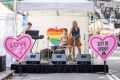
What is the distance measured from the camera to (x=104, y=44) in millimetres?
19891

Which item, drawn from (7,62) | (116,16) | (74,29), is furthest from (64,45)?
(116,16)

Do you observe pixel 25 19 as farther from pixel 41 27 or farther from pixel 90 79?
pixel 90 79

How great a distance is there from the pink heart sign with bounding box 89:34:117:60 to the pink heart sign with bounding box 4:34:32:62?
2620mm

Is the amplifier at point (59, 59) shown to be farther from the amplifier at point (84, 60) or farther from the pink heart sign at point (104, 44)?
the pink heart sign at point (104, 44)

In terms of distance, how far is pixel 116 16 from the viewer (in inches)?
3413

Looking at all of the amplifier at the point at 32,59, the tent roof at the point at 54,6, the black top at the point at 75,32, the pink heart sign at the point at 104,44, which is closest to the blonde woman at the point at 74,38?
the black top at the point at 75,32

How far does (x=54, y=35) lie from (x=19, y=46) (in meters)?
6.58

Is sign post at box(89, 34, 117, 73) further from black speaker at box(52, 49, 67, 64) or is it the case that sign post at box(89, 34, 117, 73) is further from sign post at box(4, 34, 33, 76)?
sign post at box(4, 34, 33, 76)

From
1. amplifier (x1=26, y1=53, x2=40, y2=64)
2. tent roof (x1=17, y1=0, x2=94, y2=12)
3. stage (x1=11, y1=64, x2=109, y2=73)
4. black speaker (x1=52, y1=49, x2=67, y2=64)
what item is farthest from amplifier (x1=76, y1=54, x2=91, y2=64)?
tent roof (x1=17, y1=0, x2=94, y2=12)

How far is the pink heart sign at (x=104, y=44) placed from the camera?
65.0 ft

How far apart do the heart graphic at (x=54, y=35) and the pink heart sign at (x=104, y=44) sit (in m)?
5.74

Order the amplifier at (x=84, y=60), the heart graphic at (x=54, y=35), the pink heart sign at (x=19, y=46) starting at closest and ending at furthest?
1. the pink heart sign at (x=19, y=46)
2. the amplifier at (x=84, y=60)
3. the heart graphic at (x=54, y=35)

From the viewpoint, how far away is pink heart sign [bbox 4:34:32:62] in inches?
755

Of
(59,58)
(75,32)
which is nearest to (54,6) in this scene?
(59,58)
